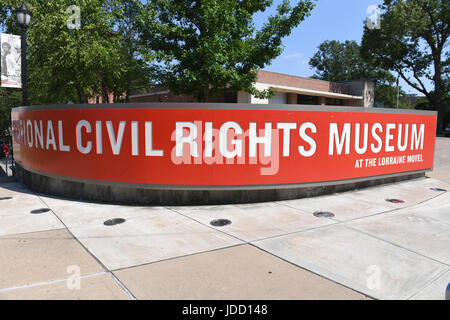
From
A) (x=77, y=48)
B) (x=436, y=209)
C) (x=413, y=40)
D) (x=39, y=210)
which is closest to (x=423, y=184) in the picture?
(x=436, y=209)

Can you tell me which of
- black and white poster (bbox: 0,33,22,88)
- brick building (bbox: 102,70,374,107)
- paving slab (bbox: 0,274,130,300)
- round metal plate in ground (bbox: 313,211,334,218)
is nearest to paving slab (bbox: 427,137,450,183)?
round metal plate in ground (bbox: 313,211,334,218)

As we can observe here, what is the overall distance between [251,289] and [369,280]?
4.50 ft

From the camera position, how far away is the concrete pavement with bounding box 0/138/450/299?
11.7 feet

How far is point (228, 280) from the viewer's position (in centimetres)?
376

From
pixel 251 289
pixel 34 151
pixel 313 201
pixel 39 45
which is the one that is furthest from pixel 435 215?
pixel 39 45

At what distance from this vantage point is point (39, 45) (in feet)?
55.6

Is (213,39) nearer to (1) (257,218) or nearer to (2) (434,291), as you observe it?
(1) (257,218)

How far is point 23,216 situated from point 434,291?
6767 mm

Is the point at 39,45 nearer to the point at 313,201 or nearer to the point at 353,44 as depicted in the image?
the point at 313,201

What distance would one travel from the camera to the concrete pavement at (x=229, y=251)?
3559 mm

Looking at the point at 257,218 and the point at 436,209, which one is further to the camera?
the point at 436,209

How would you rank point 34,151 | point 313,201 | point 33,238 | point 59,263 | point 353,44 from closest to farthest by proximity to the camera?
point 59,263 → point 33,238 → point 313,201 → point 34,151 → point 353,44

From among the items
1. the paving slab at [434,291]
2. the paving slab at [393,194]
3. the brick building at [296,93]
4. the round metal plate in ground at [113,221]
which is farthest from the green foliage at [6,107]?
the paving slab at [434,291]

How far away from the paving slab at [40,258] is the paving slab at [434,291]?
3.58 metres
